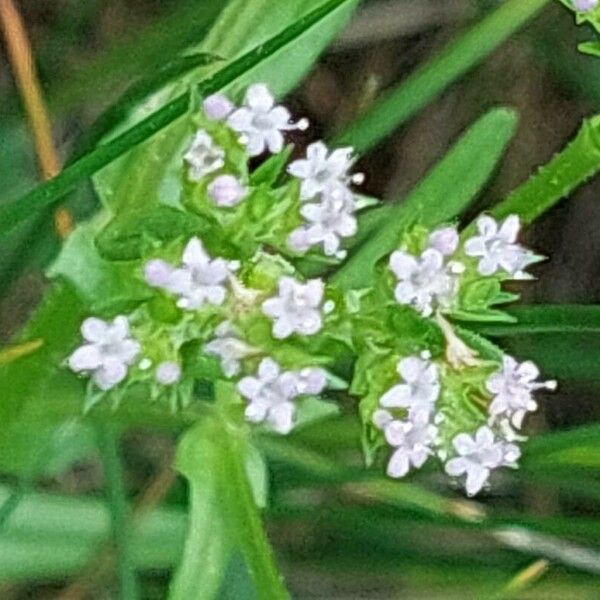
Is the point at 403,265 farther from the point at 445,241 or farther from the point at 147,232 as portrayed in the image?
the point at 147,232

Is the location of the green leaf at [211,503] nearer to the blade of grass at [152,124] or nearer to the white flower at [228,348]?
the white flower at [228,348]

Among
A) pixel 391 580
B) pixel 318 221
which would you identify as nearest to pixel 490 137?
pixel 318 221

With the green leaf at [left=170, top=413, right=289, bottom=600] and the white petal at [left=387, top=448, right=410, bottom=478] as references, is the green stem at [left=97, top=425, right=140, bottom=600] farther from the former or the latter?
the white petal at [left=387, top=448, right=410, bottom=478]

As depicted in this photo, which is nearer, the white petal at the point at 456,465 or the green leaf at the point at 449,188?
the white petal at the point at 456,465

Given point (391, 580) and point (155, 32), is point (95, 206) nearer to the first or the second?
point (155, 32)

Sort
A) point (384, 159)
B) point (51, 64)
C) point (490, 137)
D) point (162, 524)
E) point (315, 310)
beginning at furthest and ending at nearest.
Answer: point (384, 159), point (51, 64), point (162, 524), point (490, 137), point (315, 310)

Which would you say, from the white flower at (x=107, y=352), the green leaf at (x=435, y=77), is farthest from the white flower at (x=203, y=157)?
the green leaf at (x=435, y=77)
